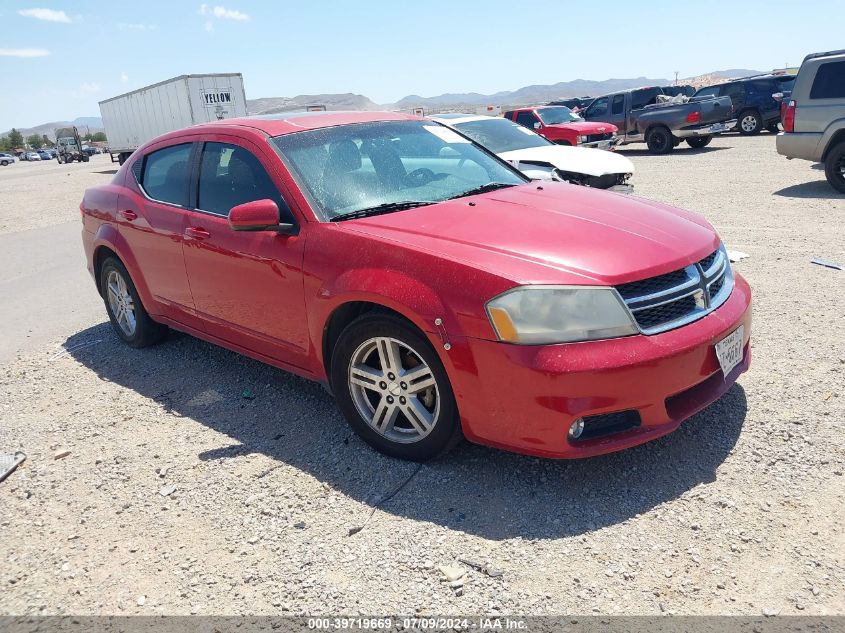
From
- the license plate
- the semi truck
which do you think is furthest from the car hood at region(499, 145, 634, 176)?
the semi truck

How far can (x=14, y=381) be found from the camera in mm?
5133

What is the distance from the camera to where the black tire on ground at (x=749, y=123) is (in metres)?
21.5

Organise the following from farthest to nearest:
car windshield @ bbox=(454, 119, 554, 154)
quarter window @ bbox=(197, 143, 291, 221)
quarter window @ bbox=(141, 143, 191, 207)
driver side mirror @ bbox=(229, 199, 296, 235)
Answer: car windshield @ bbox=(454, 119, 554, 154) < quarter window @ bbox=(141, 143, 191, 207) < quarter window @ bbox=(197, 143, 291, 221) < driver side mirror @ bbox=(229, 199, 296, 235)

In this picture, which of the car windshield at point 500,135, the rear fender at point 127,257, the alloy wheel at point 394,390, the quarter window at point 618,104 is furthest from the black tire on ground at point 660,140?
the alloy wheel at point 394,390

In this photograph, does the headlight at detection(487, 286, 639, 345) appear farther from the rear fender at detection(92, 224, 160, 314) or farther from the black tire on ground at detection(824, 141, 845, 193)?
the black tire on ground at detection(824, 141, 845, 193)

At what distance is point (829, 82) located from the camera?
10102 millimetres

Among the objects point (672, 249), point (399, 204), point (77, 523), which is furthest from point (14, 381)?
point (672, 249)

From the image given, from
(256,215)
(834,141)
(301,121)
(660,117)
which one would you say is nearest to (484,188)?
(301,121)

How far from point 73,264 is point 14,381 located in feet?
16.0

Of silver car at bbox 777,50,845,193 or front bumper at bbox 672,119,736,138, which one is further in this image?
front bumper at bbox 672,119,736,138

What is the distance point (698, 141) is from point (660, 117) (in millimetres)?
1564

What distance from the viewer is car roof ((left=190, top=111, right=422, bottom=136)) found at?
13.5 feet

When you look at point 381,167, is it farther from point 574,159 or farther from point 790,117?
point 790,117

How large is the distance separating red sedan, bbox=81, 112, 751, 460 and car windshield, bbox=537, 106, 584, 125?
13.6 m
